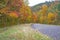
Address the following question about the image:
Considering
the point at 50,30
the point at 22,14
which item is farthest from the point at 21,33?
the point at 50,30

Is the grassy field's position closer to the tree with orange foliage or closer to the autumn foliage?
the autumn foliage

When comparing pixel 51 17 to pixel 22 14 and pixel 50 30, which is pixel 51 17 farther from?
pixel 22 14

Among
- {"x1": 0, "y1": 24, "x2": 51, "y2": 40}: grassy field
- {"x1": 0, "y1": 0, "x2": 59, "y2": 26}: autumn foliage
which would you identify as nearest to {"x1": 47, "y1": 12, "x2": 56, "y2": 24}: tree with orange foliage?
{"x1": 0, "y1": 0, "x2": 59, "y2": 26}: autumn foliage

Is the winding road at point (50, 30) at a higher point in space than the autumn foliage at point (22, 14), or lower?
lower

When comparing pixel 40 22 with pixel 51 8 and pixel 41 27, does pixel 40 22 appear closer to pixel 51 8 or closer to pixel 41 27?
pixel 41 27

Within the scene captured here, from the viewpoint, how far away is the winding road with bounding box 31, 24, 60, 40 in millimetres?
2709

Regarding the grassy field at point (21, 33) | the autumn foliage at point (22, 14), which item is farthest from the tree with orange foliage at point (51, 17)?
the grassy field at point (21, 33)

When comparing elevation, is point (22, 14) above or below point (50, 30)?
above

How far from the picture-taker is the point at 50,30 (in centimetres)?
272

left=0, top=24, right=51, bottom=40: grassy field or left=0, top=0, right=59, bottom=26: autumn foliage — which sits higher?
left=0, top=0, right=59, bottom=26: autumn foliage

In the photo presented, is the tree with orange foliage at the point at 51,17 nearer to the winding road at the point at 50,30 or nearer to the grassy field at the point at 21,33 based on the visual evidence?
the winding road at the point at 50,30

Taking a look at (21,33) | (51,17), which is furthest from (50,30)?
(21,33)

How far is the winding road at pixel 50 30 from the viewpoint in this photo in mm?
2709

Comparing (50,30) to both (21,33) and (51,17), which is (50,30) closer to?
(51,17)
